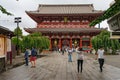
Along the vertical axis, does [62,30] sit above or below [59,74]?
above

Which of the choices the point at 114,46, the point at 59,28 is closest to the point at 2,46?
the point at 114,46

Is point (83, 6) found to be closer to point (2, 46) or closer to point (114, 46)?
point (114, 46)

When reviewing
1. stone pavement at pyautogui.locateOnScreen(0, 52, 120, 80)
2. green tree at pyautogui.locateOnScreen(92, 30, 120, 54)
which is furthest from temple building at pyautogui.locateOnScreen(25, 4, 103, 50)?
stone pavement at pyautogui.locateOnScreen(0, 52, 120, 80)

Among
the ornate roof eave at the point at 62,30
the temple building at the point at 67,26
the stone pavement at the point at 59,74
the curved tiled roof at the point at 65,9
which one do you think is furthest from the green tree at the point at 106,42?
the stone pavement at the point at 59,74

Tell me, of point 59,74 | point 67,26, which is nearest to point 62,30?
point 67,26

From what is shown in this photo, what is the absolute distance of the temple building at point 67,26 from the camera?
76.4 m

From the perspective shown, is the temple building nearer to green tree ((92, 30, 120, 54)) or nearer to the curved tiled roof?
the curved tiled roof

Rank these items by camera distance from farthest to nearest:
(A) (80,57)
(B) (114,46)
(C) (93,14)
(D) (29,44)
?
(C) (93,14)
(B) (114,46)
(D) (29,44)
(A) (80,57)

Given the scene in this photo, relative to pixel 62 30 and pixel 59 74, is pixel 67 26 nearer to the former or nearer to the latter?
pixel 62 30

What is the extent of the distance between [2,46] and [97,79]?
9.50 meters

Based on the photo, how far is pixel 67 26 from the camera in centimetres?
7769

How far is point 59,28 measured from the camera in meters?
77.3

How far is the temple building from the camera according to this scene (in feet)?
251

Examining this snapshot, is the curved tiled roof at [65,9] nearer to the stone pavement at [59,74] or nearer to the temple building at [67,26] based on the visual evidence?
the temple building at [67,26]
